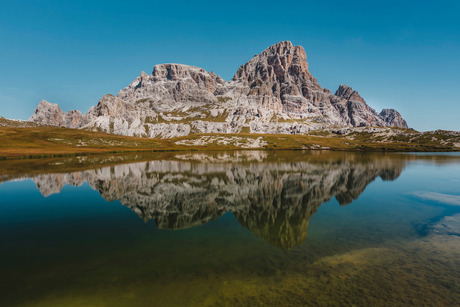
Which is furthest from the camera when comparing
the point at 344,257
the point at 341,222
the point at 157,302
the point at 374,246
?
the point at 341,222

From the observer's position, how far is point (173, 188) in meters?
42.1

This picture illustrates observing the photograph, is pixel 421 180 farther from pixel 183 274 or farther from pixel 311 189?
pixel 183 274

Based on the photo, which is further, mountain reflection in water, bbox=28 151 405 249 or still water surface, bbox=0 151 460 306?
mountain reflection in water, bbox=28 151 405 249

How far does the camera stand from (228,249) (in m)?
17.8

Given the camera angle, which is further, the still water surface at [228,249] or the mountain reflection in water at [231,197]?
the mountain reflection in water at [231,197]

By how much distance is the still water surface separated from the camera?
12.3 m

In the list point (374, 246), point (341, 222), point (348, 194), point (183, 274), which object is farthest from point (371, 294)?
point (348, 194)

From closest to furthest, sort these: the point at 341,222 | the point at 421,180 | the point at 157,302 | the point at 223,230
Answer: the point at 157,302 → the point at 223,230 → the point at 341,222 → the point at 421,180

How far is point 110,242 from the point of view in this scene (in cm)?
1917

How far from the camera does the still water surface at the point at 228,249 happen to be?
12297mm

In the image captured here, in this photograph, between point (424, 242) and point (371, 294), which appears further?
point (424, 242)

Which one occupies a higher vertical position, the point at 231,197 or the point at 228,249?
the point at 228,249

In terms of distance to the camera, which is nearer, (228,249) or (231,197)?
(228,249)

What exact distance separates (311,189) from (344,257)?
25.6 meters
